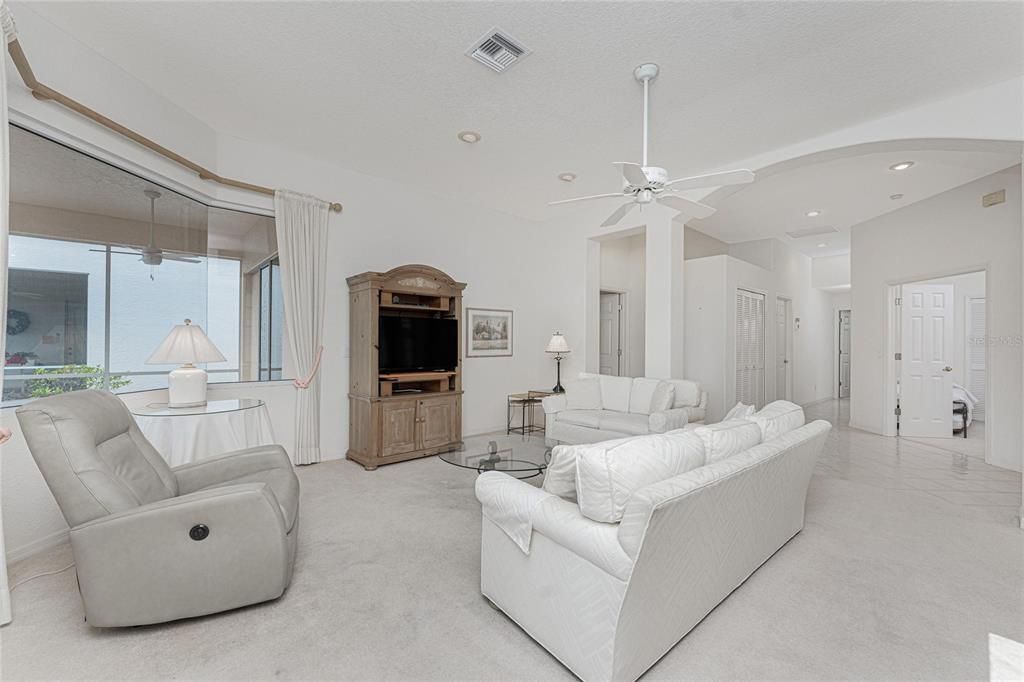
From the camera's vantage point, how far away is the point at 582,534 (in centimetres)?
158

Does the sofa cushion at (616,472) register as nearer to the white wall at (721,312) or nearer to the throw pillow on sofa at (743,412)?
the throw pillow on sofa at (743,412)

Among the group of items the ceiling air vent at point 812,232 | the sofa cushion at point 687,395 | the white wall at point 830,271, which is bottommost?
the sofa cushion at point 687,395

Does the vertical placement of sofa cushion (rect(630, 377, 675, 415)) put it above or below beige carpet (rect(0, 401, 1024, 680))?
above

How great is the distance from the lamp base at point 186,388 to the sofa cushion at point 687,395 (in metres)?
4.01

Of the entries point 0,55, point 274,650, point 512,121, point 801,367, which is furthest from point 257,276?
point 801,367

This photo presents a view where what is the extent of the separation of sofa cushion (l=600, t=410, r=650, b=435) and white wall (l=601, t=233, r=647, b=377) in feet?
9.02

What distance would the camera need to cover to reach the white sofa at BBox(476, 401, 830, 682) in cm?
149

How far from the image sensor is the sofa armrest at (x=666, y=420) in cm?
415

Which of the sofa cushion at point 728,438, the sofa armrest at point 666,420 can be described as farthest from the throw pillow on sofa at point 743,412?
the sofa armrest at point 666,420

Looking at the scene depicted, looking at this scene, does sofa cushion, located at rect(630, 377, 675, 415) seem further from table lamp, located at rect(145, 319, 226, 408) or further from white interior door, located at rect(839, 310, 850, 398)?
white interior door, located at rect(839, 310, 850, 398)

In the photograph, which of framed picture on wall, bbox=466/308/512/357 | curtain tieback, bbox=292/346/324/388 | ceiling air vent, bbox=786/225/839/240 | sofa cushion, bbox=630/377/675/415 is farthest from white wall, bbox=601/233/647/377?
curtain tieback, bbox=292/346/324/388

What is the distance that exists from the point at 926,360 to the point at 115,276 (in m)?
8.39

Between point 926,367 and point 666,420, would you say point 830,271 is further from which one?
point 666,420

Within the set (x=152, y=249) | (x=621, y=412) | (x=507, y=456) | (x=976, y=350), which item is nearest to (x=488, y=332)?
(x=621, y=412)
